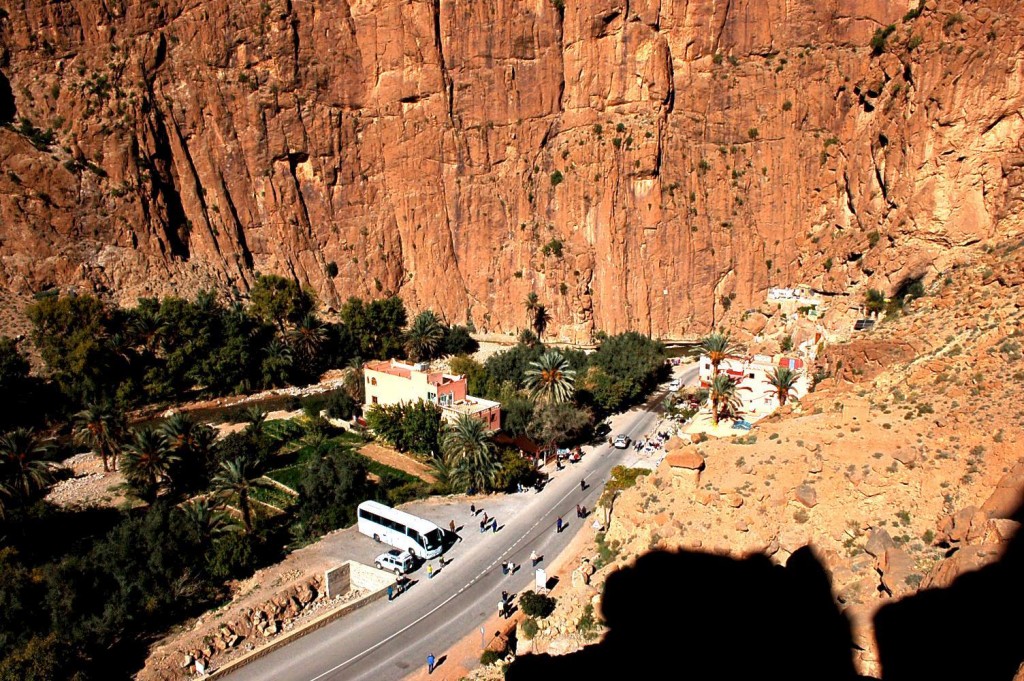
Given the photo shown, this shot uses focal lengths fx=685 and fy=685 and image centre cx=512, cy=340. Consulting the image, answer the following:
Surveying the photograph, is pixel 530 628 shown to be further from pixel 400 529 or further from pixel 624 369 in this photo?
pixel 624 369

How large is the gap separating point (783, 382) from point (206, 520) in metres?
26.1

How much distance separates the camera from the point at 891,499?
41.3 feet

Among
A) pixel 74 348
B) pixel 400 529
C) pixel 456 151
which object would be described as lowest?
pixel 400 529

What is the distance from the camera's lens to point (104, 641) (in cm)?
2083

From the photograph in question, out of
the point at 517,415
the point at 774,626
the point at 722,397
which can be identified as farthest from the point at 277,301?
the point at 774,626

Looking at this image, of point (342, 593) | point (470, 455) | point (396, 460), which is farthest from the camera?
point (396, 460)

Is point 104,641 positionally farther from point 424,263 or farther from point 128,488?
point 424,263

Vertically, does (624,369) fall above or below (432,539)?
above

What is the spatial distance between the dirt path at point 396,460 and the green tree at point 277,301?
20371 mm

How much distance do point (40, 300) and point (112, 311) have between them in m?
4.37

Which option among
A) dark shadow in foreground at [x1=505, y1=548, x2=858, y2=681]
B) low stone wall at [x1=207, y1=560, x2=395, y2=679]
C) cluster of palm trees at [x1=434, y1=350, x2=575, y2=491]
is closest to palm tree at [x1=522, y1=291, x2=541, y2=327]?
cluster of palm trees at [x1=434, y1=350, x2=575, y2=491]

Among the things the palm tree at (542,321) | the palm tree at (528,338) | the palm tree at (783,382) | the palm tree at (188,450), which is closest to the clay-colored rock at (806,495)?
the palm tree at (783,382)

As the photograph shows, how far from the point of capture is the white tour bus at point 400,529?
25.4 m

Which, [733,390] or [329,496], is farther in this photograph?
[733,390]
